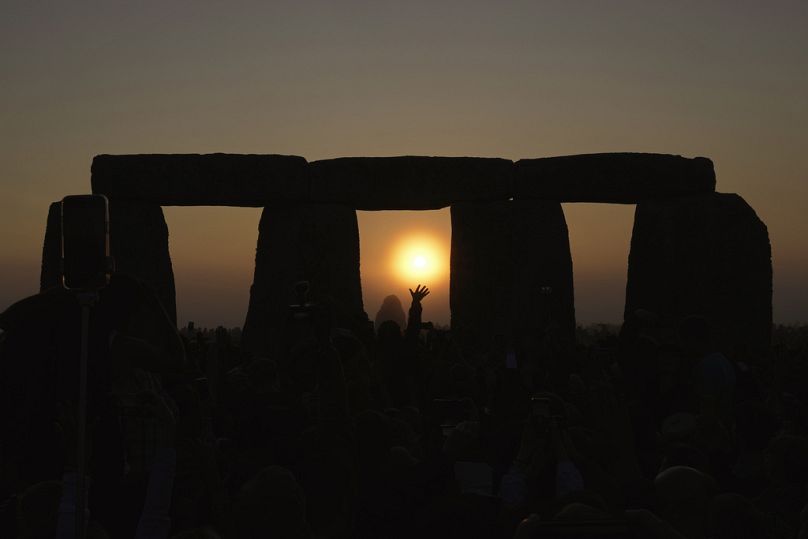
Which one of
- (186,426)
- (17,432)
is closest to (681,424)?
(186,426)

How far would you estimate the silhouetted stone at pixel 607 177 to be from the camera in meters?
17.4

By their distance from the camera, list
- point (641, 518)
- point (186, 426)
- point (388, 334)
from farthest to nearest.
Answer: point (388, 334) < point (186, 426) < point (641, 518)

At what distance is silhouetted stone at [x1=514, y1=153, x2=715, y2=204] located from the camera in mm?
17391

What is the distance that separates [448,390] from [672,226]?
999 cm

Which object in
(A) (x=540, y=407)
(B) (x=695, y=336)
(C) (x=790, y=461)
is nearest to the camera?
(C) (x=790, y=461)

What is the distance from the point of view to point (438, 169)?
1731 centimetres

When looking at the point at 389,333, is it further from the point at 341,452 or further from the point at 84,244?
the point at 84,244

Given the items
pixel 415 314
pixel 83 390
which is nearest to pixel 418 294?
pixel 415 314

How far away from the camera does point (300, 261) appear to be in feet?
57.1

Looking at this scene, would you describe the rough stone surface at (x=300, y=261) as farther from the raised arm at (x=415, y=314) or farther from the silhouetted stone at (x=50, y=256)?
the raised arm at (x=415, y=314)

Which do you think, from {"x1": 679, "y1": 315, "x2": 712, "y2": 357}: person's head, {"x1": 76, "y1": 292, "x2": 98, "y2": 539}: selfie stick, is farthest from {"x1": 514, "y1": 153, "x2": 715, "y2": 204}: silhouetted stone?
{"x1": 76, "y1": 292, "x2": 98, "y2": 539}: selfie stick

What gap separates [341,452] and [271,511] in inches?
44.3

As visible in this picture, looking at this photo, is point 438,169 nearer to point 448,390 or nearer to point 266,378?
point 448,390

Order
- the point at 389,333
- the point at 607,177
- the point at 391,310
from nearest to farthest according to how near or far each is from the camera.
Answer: the point at 389,333 → the point at 607,177 → the point at 391,310
